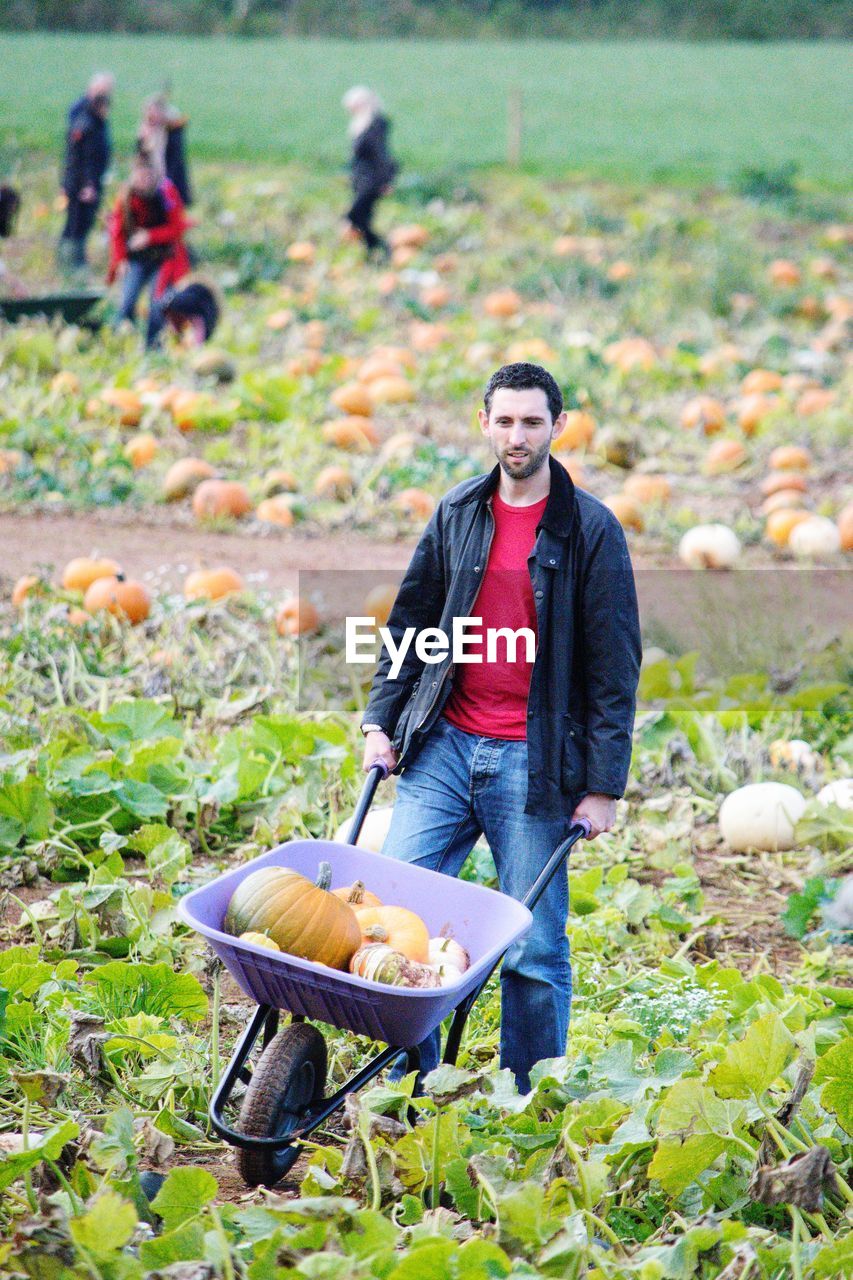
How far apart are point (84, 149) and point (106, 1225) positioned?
11.6 metres

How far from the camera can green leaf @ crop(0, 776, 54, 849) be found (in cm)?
402

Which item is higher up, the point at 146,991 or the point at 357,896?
the point at 357,896

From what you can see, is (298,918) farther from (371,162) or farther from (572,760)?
(371,162)

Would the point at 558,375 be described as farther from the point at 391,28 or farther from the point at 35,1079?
the point at 391,28

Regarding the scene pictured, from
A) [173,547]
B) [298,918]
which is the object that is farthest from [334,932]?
[173,547]

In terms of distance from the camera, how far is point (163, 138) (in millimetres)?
10445

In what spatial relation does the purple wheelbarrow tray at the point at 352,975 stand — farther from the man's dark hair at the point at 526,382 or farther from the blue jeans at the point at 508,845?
the man's dark hair at the point at 526,382

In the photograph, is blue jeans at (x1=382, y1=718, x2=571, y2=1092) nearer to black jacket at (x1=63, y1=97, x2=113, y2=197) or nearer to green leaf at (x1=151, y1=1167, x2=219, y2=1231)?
green leaf at (x1=151, y1=1167, x2=219, y2=1231)

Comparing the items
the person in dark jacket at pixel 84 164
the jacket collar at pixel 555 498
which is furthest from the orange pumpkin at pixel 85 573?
the person in dark jacket at pixel 84 164

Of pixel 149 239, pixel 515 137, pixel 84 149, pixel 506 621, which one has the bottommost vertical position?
pixel 506 621

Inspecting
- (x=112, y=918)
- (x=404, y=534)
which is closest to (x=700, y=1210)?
(x=112, y=918)

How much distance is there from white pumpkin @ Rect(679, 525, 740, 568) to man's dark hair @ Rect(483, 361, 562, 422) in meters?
3.97

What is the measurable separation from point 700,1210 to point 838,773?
2685 millimetres

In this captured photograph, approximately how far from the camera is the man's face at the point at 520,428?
3.00 metres
